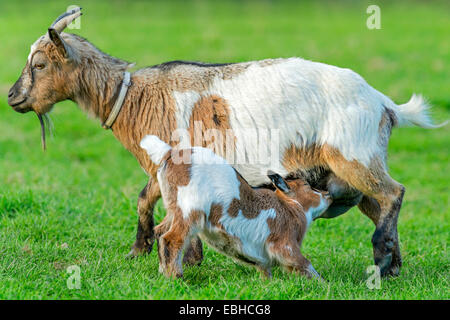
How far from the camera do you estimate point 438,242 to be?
7102 millimetres

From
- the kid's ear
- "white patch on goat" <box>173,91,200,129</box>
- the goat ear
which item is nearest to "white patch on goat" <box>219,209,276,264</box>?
the kid's ear

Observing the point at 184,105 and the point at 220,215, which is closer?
the point at 220,215

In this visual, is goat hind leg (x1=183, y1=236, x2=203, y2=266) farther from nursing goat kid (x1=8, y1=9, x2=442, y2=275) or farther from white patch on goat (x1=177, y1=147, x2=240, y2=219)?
white patch on goat (x1=177, y1=147, x2=240, y2=219)

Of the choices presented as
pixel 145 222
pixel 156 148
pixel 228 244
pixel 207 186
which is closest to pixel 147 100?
pixel 156 148

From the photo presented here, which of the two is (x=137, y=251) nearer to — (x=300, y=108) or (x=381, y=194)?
(x=300, y=108)

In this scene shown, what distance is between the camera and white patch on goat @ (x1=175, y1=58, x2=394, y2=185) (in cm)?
544

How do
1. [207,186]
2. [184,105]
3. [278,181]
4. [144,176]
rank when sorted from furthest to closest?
[144,176] → [184,105] → [278,181] → [207,186]

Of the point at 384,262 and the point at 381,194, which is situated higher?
the point at 381,194

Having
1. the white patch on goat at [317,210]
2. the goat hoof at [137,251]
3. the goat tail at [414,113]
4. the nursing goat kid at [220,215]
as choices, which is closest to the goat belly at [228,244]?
the nursing goat kid at [220,215]

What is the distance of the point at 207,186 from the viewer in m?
4.88

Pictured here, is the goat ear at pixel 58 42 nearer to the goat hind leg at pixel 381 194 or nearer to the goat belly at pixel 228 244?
the goat belly at pixel 228 244

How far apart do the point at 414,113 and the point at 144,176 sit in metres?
4.95

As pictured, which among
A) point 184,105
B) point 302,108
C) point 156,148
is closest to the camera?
point 156,148
